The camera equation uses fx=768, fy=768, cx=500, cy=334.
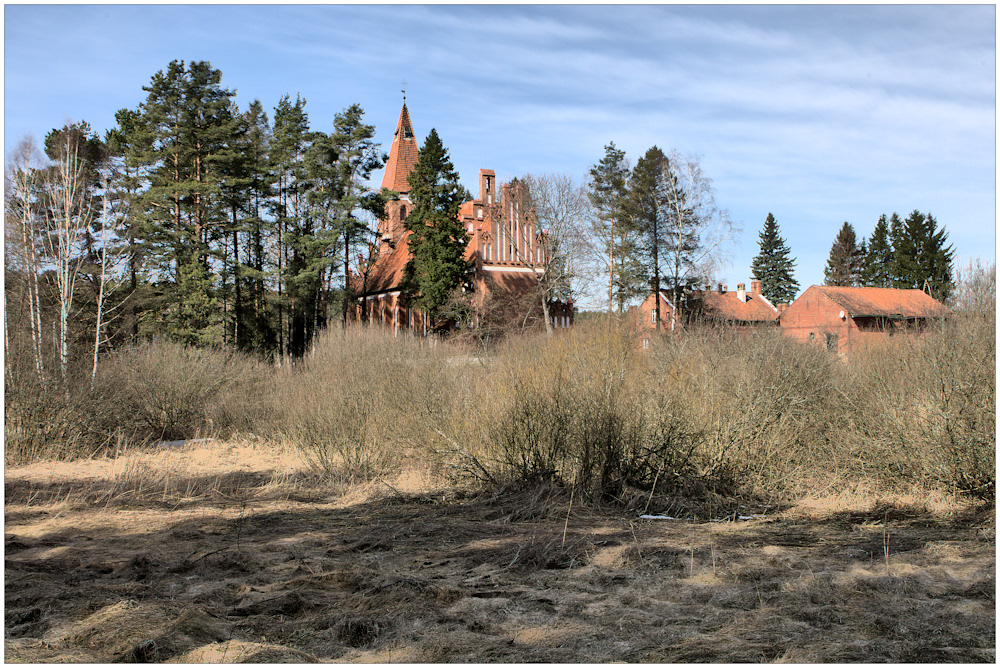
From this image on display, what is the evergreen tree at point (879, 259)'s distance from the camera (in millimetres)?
60562

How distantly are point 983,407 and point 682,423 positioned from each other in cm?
413

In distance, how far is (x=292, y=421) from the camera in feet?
51.4

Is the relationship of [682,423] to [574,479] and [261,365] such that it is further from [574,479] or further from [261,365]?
[261,365]

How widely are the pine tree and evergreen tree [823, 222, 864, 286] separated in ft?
20.1

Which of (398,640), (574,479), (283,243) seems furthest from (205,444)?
(283,243)

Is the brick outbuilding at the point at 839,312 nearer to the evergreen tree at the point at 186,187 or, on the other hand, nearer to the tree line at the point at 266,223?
the tree line at the point at 266,223

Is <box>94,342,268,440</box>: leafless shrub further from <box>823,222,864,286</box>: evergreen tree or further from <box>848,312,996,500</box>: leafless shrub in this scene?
<box>823,222,864,286</box>: evergreen tree

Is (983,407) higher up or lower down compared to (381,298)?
Answer: lower down

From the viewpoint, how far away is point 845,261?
6988 cm

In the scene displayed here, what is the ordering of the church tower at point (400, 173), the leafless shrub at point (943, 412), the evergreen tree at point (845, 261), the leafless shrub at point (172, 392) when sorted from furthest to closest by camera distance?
1. the evergreen tree at point (845, 261)
2. the church tower at point (400, 173)
3. the leafless shrub at point (172, 392)
4. the leafless shrub at point (943, 412)

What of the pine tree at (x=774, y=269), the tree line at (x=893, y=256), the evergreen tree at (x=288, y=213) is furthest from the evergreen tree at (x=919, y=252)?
the evergreen tree at (x=288, y=213)

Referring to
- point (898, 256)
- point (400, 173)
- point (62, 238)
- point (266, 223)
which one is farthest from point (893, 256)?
point (62, 238)

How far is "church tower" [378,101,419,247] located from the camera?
180 feet

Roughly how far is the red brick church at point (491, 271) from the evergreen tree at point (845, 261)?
1442 inches
